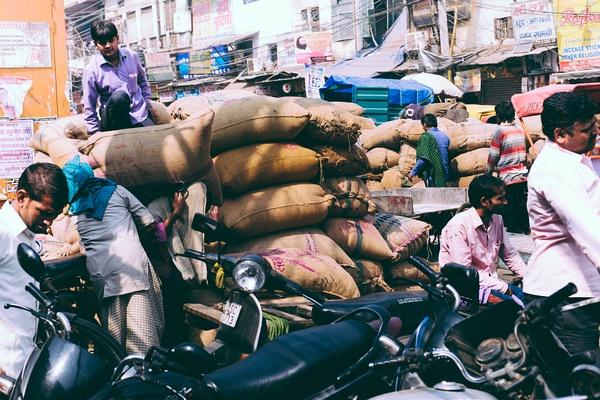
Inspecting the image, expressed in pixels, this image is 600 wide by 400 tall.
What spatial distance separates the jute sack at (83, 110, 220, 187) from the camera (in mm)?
5059

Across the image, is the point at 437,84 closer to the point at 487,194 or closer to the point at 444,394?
the point at 487,194

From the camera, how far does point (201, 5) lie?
4134cm

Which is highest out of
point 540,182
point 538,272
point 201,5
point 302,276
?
point 201,5

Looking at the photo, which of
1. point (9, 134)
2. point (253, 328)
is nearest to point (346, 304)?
point (253, 328)

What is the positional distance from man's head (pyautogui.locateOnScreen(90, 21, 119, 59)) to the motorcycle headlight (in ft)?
9.55

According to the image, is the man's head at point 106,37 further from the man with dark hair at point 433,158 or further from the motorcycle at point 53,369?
the man with dark hair at point 433,158

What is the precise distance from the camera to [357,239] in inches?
234

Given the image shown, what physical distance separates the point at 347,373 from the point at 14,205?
4.98 feet

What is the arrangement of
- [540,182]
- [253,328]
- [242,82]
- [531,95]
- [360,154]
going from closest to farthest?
[540,182] < [253,328] < [360,154] < [531,95] < [242,82]

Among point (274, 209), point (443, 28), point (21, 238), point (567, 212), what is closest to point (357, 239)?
point (274, 209)

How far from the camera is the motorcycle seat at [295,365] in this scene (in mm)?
2549

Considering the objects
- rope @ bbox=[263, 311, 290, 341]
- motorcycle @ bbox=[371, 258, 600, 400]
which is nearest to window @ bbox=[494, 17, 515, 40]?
rope @ bbox=[263, 311, 290, 341]

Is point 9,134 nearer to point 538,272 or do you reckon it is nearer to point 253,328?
point 253,328

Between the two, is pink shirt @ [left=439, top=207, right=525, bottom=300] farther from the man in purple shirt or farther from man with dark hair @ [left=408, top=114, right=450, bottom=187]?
man with dark hair @ [left=408, top=114, right=450, bottom=187]
